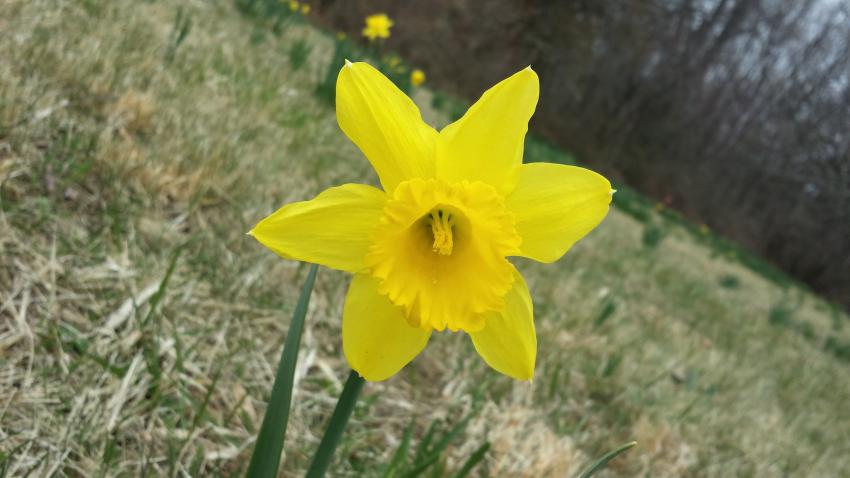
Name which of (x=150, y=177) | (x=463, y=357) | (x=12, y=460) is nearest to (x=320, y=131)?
(x=150, y=177)

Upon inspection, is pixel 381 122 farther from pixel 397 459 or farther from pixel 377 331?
pixel 397 459

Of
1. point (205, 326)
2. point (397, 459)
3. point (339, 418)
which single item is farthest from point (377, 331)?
point (205, 326)

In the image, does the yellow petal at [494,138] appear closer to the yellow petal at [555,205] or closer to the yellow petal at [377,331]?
the yellow petal at [555,205]

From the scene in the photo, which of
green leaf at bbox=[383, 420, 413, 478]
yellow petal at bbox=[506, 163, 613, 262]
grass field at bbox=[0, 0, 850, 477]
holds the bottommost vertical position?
grass field at bbox=[0, 0, 850, 477]

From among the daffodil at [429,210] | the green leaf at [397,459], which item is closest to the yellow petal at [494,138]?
the daffodil at [429,210]

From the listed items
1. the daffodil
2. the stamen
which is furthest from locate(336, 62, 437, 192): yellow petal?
the stamen

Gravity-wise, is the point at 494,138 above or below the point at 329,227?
above

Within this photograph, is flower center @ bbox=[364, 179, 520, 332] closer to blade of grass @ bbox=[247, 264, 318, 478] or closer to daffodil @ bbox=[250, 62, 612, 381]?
daffodil @ bbox=[250, 62, 612, 381]
